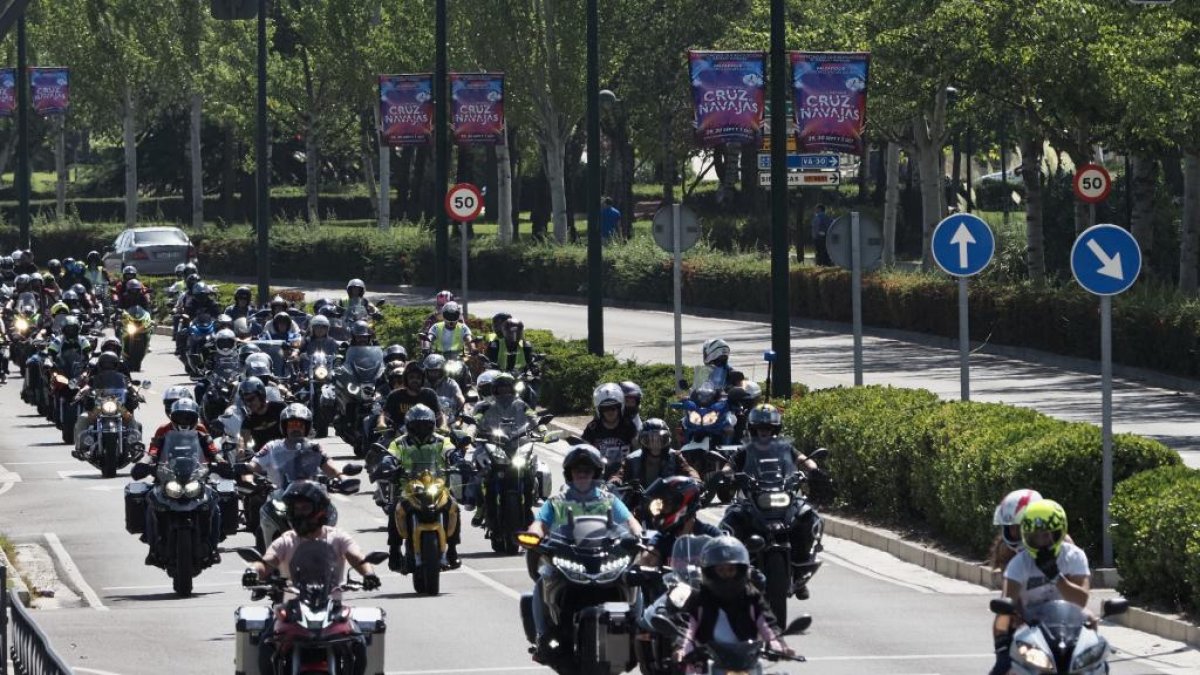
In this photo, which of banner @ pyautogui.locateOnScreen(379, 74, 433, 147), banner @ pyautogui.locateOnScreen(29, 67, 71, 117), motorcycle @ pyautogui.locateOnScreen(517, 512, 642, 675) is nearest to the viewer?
motorcycle @ pyautogui.locateOnScreen(517, 512, 642, 675)

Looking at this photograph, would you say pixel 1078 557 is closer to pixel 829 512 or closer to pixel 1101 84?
pixel 829 512

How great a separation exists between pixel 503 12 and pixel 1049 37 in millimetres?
24228

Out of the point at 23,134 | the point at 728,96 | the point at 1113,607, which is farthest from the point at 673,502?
the point at 23,134

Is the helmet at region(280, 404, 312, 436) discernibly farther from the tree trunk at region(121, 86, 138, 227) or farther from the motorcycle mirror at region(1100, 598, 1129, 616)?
the tree trunk at region(121, 86, 138, 227)

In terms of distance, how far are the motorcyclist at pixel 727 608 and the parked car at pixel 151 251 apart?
48.7 meters

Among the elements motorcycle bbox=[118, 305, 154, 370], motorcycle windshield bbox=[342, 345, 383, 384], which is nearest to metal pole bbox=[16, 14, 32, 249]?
motorcycle bbox=[118, 305, 154, 370]

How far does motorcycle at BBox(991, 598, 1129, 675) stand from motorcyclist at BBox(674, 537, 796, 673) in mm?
1035

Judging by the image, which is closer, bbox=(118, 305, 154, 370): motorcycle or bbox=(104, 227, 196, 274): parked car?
bbox=(118, 305, 154, 370): motorcycle

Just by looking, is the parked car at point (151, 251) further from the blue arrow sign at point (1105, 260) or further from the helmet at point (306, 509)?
the helmet at point (306, 509)

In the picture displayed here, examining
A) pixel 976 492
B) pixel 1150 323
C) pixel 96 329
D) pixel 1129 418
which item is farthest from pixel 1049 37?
pixel 976 492

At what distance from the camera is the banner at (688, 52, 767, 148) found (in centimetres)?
4273

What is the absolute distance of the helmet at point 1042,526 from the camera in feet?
39.5

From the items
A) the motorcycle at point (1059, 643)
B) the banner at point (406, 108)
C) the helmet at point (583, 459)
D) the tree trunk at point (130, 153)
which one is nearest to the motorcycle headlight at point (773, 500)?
the helmet at point (583, 459)

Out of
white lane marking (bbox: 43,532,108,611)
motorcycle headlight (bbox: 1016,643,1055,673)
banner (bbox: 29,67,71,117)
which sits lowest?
white lane marking (bbox: 43,532,108,611)
